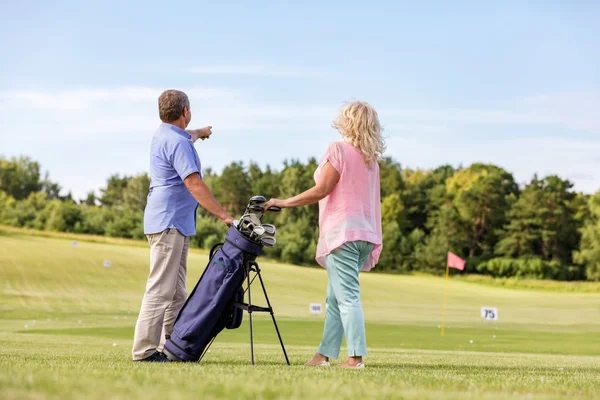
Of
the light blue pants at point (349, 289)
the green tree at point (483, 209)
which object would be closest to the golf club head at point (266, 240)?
the light blue pants at point (349, 289)

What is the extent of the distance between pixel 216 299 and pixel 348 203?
57.0 inches

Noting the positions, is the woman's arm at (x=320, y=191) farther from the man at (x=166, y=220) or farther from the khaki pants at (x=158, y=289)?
the khaki pants at (x=158, y=289)

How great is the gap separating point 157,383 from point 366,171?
3487mm

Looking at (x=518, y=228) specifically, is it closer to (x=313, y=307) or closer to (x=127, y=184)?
(x=127, y=184)

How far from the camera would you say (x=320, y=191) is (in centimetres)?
688

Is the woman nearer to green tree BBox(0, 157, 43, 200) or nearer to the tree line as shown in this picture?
the tree line

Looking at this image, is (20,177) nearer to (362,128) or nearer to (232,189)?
(232,189)

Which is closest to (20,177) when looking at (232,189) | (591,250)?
(232,189)

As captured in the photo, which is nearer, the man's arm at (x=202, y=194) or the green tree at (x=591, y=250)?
the man's arm at (x=202, y=194)

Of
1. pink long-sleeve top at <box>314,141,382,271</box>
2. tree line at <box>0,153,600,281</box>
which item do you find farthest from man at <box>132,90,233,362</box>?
tree line at <box>0,153,600,281</box>

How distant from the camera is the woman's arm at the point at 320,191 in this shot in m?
6.84

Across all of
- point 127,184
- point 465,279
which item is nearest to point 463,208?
point 465,279

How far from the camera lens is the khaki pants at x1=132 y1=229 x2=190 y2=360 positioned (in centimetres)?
705

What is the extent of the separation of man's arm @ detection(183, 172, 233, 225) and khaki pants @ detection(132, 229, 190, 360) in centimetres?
45
